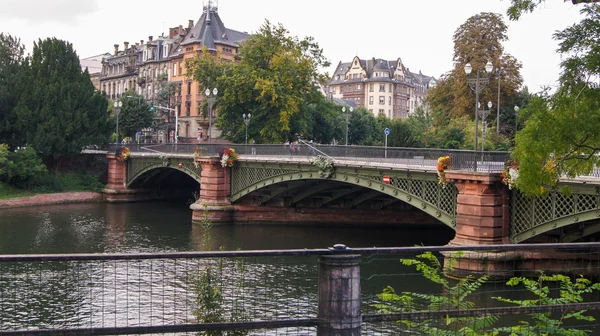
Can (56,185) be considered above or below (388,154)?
below

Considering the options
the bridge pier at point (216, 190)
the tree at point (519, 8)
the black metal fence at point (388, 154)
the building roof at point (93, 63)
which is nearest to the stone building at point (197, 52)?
the bridge pier at point (216, 190)

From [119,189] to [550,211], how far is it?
40.7m

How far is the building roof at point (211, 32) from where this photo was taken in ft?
258

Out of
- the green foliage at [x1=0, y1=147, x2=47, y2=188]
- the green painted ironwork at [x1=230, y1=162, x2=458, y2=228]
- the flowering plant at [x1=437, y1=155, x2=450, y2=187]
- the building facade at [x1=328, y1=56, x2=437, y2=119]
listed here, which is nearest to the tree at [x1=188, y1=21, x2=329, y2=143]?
the green painted ironwork at [x1=230, y1=162, x2=458, y2=228]

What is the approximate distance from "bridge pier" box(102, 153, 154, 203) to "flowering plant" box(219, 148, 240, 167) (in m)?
18.1

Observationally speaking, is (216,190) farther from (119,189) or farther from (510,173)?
(510,173)

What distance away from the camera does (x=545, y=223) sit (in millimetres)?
20734

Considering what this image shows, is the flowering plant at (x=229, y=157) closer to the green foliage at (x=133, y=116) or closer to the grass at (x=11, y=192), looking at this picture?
the grass at (x=11, y=192)

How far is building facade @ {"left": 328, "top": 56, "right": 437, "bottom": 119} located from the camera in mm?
127188

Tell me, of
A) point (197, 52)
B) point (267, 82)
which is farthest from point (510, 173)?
point (197, 52)

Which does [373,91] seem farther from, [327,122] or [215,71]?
[215,71]

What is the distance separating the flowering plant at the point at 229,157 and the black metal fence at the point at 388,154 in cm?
44

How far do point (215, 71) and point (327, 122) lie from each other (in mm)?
13020

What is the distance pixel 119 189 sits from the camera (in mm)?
54250
